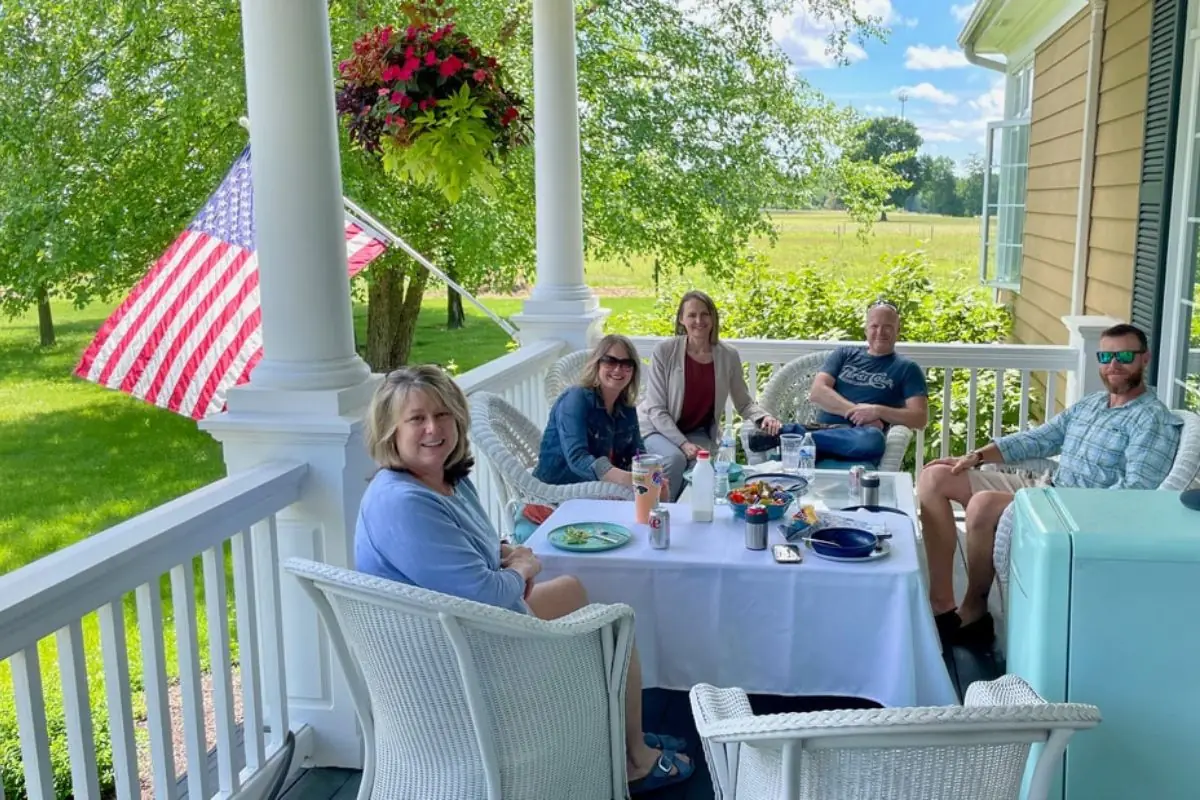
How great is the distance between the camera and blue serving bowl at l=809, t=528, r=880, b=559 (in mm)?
2523

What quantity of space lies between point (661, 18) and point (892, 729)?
8.98 meters

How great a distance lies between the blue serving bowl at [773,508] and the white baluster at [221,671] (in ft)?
4.33

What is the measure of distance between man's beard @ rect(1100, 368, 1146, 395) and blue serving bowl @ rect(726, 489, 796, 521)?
123 centimetres

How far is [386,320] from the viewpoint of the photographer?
10.3m

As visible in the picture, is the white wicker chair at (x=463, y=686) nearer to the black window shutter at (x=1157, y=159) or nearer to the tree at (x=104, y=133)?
the black window shutter at (x=1157, y=159)

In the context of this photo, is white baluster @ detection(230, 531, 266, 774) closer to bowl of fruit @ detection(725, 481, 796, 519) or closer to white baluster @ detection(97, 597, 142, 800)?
white baluster @ detection(97, 597, 142, 800)

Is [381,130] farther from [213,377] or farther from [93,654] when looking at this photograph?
[93,654]

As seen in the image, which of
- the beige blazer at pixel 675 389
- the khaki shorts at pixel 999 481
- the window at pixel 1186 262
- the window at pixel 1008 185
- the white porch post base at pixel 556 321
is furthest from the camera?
the window at pixel 1008 185

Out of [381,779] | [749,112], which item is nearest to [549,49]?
[381,779]

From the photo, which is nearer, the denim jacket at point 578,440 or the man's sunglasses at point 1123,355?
the man's sunglasses at point 1123,355

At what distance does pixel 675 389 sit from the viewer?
4367 millimetres

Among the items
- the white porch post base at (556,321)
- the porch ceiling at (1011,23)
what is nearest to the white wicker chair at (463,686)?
the white porch post base at (556,321)

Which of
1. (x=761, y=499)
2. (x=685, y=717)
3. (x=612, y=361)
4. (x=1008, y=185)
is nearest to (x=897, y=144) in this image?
(x=1008, y=185)

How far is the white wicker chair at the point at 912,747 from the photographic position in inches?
50.8
